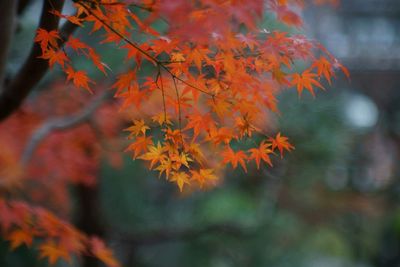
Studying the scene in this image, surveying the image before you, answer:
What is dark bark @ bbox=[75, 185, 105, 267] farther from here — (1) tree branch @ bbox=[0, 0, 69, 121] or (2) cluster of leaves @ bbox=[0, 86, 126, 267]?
(1) tree branch @ bbox=[0, 0, 69, 121]

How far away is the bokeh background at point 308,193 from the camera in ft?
16.9

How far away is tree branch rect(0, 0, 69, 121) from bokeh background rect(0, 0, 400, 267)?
0.93 metres

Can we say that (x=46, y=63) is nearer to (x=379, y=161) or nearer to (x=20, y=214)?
(x=20, y=214)

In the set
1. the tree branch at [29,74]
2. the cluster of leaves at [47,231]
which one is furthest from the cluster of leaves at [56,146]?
the tree branch at [29,74]

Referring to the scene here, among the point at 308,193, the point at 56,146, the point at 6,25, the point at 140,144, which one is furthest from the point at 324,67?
the point at 308,193

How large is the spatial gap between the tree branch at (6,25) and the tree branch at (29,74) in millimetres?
30

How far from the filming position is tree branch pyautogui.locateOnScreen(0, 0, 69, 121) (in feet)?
5.70

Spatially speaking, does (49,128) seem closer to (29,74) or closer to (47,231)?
(47,231)

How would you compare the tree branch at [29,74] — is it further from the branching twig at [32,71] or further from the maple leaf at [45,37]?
the maple leaf at [45,37]

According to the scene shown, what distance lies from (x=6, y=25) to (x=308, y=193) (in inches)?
203

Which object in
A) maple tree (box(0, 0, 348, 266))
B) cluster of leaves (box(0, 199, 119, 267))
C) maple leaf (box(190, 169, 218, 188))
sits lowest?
cluster of leaves (box(0, 199, 119, 267))

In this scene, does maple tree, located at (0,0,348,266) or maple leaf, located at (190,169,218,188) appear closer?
maple tree, located at (0,0,348,266)

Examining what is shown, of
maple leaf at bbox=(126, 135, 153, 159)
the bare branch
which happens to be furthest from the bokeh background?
maple leaf at bbox=(126, 135, 153, 159)

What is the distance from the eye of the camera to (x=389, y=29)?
32.7 feet
